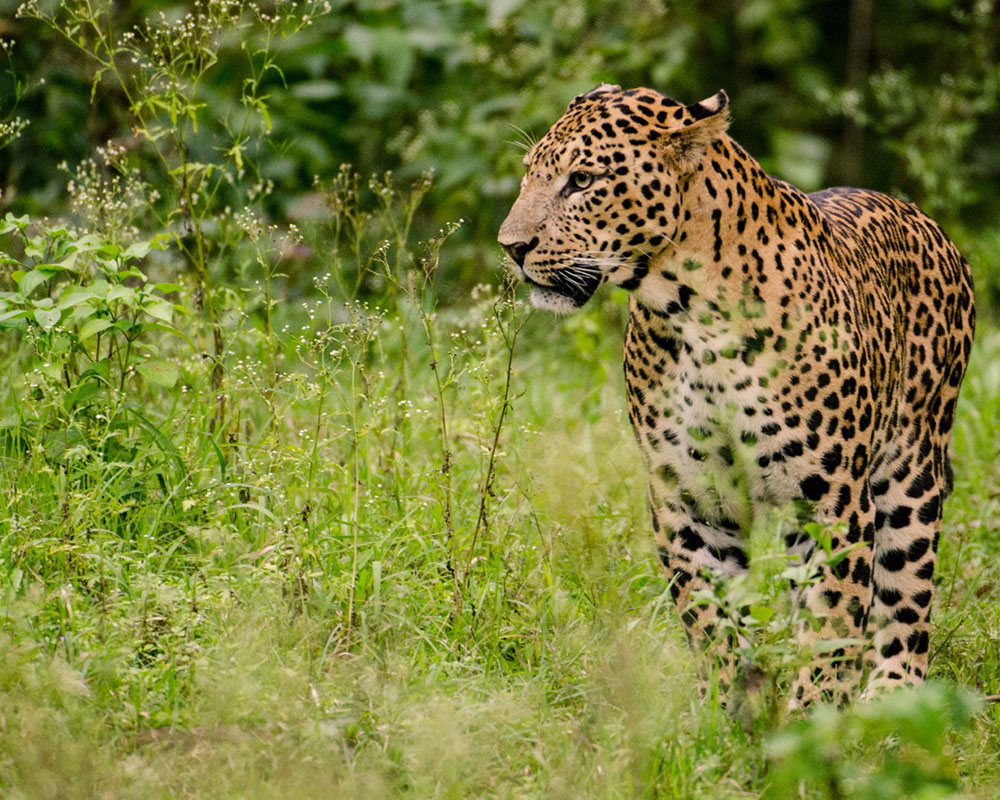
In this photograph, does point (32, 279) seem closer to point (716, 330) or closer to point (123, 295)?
point (123, 295)

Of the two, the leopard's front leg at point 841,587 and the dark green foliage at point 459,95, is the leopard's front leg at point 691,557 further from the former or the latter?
the dark green foliage at point 459,95

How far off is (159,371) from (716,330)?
2.01m

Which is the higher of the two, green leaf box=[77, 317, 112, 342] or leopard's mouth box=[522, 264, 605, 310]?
leopard's mouth box=[522, 264, 605, 310]

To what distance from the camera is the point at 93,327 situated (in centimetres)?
477

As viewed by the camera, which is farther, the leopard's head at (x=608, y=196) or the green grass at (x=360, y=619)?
the leopard's head at (x=608, y=196)

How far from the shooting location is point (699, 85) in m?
10.8

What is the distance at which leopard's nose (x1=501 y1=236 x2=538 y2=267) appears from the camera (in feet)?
14.3

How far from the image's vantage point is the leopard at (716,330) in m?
4.26

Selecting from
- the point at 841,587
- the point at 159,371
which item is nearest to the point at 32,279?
the point at 159,371

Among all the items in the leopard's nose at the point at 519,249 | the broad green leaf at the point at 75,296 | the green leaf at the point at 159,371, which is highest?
the leopard's nose at the point at 519,249

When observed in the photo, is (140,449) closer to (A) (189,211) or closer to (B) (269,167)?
(A) (189,211)

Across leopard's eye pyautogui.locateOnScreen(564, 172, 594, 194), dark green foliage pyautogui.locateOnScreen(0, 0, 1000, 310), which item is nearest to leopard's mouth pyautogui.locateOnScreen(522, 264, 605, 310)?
leopard's eye pyautogui.locateOnScreen(564, 172, 594, 194)

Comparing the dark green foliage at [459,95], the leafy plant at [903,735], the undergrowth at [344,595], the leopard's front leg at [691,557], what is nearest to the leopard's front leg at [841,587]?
the undergrowth at [344,595]

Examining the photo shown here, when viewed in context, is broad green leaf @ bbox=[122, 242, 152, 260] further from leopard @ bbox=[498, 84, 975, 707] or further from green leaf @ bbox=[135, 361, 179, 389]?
leopard @ bbox=[498, 84, 975, 707]
